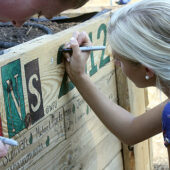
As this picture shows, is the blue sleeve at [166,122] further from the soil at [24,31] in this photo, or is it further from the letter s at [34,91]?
the soil at [24,31]

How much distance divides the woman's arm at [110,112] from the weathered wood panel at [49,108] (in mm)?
72

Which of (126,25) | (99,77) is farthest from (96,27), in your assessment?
(126,25)

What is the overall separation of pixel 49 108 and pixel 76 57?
27 centimetres

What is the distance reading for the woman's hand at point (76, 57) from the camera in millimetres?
2072

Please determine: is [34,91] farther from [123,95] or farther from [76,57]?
[123,95]

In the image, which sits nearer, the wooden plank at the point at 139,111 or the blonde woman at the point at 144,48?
the blonde woman at the point at 144,48

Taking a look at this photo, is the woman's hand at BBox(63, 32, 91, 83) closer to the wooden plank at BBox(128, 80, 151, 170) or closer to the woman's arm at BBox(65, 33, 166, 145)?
the woman's arm at BBox(65, 33, 166, 145)

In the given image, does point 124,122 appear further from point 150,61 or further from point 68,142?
point 150,61

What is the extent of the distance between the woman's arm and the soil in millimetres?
463

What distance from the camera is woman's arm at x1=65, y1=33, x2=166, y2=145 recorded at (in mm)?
2105

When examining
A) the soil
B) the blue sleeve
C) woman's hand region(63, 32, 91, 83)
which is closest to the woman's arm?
woman's hand region(63, 32, 91, 83)

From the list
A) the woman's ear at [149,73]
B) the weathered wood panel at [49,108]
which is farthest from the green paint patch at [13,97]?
the woman's ear at [149,73]

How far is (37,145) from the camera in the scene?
6.59ft

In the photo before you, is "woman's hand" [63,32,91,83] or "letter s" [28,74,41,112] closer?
"letter s" [28,74,41,112]
